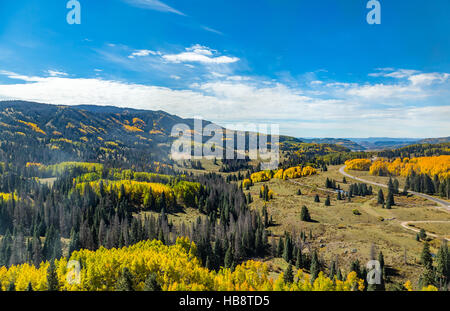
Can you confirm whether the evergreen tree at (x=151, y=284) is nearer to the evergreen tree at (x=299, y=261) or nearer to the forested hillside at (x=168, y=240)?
the forested hillside at (x=168, y=240)

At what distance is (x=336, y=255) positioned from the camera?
81.1 metres

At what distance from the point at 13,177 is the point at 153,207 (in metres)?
131

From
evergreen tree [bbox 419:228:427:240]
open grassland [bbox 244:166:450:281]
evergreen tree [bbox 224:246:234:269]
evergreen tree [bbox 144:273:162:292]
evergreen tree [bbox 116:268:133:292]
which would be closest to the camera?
evergreen tree [bbox 144:273:162:292]

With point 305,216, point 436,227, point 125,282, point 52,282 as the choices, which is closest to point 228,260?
point 125,282

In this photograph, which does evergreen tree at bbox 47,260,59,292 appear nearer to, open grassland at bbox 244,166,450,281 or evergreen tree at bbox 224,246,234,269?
evergreen tree at bbox 224,246,234,269

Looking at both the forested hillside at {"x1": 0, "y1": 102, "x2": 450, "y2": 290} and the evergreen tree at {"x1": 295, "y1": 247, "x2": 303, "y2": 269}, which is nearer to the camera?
the forested hillside at {"x1": 0, "y1": 102, "x2": 450, "y2": 290}

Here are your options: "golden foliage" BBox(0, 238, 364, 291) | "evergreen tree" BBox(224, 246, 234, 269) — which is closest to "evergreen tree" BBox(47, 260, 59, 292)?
"golden foliage" BBox(0, 238, 364, 291)

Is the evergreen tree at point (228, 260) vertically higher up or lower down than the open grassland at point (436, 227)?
lower down

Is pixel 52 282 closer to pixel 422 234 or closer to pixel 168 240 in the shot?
pixel 168 240

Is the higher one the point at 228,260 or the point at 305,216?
the point at 305,216

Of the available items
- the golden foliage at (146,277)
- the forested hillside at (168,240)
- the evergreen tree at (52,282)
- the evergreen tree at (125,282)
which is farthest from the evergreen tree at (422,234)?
the evergreen tree at (52,282)

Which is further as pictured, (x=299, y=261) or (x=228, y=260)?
(x=299, y=261)

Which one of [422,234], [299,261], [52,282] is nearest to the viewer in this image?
[52,282]

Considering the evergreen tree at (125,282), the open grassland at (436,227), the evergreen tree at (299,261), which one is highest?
the evergreen tree at (125,282)
